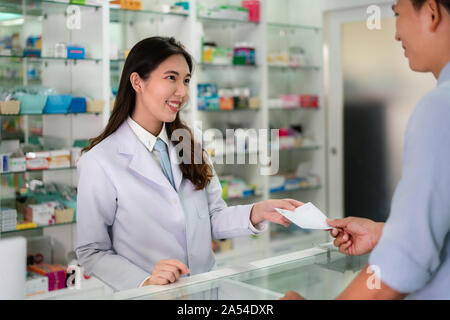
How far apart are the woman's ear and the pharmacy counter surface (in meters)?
0.94

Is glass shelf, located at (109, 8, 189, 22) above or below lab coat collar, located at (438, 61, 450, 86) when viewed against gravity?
above

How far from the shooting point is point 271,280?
144cm

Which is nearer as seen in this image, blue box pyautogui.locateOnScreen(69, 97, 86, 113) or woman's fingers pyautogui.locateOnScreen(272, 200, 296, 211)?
woman's fingers pyautogui.locateOnScreen(272, 200, 296, 211)

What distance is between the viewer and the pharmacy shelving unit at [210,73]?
4.07 m

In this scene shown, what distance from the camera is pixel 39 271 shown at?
384cm

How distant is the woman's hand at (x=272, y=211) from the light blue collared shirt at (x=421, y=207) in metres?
0.89

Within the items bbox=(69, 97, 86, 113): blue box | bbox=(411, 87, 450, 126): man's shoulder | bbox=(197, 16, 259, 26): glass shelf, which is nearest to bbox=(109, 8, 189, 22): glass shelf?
bbox=(197, 16, 259, 26): glass shelf

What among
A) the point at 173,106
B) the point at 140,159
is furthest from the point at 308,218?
the point at 173,106

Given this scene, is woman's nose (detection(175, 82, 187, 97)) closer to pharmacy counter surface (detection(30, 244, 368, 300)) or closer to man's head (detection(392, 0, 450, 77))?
pharmacy counter surface (detection(30, 244, 368, 300))

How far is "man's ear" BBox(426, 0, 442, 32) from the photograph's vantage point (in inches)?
40.5

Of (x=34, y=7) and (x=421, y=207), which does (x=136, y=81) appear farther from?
(x=34, y=7)
